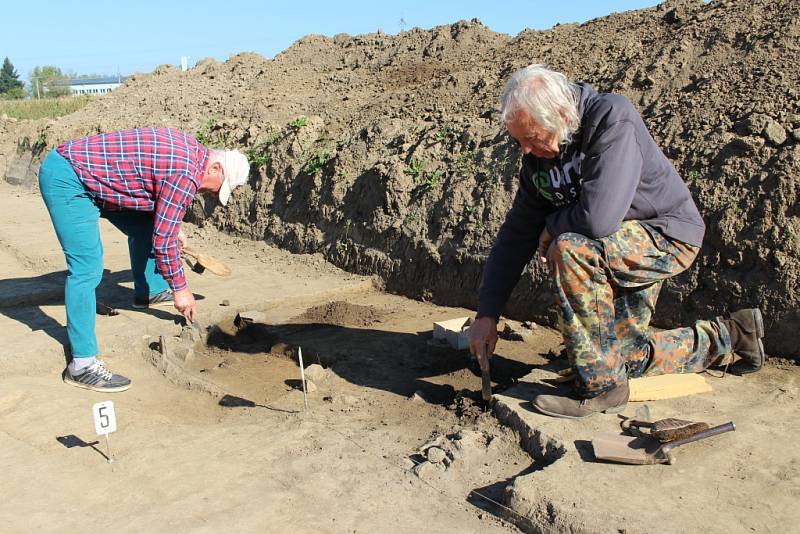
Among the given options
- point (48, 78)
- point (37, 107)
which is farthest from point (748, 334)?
point (48, 78)

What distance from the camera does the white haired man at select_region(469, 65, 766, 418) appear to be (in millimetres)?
3150

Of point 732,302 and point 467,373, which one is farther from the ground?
point 732,302

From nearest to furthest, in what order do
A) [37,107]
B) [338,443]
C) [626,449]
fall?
[626,449] → [338,443] → [37,107]

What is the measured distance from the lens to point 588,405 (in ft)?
11.3

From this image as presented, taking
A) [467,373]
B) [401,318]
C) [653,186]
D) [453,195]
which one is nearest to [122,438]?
[467,373]

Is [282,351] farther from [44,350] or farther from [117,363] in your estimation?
[44,350]

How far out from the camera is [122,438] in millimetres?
3730

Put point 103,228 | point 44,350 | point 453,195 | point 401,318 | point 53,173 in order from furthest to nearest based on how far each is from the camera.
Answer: point 103,228, point 453,195, point 401,318, point 44,350, point 53,173

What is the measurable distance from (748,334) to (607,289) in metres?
0.91

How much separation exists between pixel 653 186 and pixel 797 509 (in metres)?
1.43

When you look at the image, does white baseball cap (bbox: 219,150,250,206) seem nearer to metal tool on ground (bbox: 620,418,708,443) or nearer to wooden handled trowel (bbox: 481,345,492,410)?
wooden handled trowel (bbox: 481,345,492,410)

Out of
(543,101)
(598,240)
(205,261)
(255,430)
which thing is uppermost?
(543,101)

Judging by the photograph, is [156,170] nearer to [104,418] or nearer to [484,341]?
[104,418]

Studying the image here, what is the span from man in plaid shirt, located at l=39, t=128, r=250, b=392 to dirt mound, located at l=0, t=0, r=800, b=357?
6.62ft
